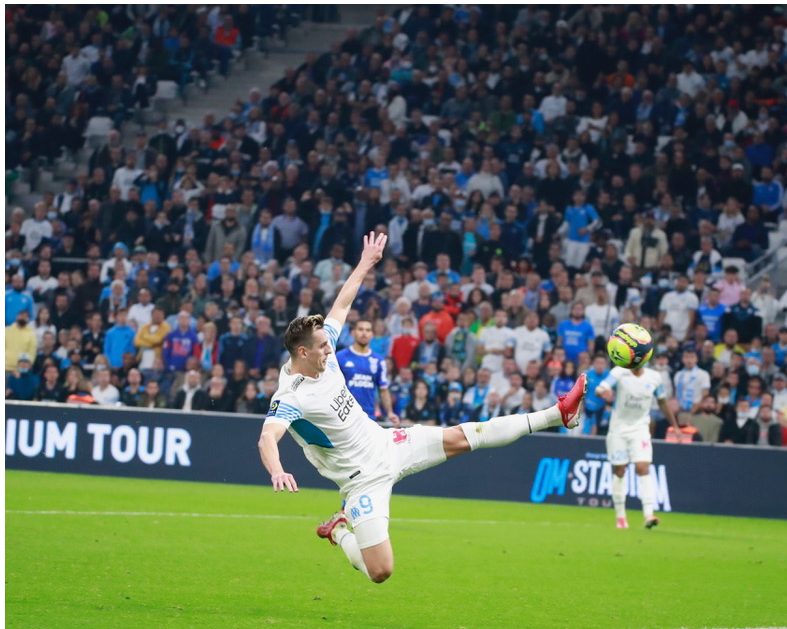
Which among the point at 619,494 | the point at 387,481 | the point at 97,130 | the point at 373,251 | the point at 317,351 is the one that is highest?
the point at 97,130

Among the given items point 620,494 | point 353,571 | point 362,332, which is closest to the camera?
point 353,571

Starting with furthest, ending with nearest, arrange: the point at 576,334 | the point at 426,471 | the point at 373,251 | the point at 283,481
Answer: the point at 576,334 < the point at 426,471 < the point at 373,251 < the point at 283,481

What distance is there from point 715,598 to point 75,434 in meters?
11.0

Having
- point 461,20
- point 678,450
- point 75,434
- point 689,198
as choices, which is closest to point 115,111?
point 461,20

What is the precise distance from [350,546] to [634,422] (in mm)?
7575

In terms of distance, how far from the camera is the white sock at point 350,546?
7.93m

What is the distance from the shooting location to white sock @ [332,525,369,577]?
26.0 ft

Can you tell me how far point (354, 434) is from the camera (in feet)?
26.6

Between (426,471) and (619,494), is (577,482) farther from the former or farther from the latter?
(619,494)

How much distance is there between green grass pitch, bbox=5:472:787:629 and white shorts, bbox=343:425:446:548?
63cm

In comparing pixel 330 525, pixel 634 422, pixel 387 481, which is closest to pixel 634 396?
pixel 634 422

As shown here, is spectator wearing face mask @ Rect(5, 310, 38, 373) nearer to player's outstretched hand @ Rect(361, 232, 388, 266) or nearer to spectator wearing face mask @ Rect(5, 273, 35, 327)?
spectator wearing face mask @ Rect(5, 273, 35, 327)

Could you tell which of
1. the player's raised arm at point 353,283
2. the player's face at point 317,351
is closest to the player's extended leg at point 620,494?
the player's raised arm at point 353,283

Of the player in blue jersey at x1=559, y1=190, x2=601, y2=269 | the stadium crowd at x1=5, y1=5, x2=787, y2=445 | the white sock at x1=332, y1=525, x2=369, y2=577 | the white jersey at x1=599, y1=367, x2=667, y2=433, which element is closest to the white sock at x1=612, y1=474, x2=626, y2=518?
the white jersey at x1=599, y1=367, x2=667, y2=433
